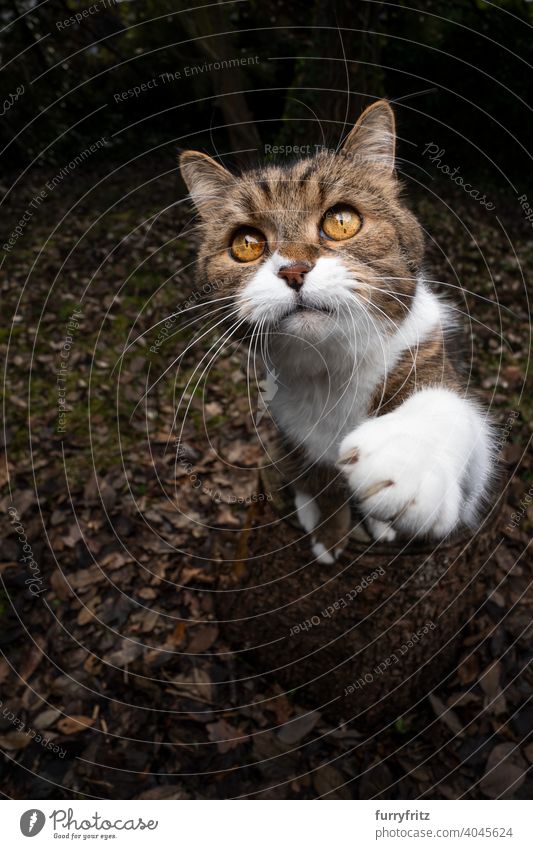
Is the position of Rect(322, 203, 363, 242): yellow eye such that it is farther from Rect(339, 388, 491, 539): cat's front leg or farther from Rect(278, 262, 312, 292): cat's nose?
Rect(339, 388, 491, 539): cat's front leg

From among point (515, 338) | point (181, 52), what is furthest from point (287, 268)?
point (181, 52)

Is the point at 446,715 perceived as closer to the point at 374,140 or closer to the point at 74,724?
the point at 74,724

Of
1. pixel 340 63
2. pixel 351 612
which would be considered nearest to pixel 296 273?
pixel 351 612

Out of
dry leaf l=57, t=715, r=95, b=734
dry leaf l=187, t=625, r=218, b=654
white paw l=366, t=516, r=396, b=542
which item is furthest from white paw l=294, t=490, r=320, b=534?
dry leaf l=57, t=715, r=95, b=734

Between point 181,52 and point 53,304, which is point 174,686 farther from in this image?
point 181,52

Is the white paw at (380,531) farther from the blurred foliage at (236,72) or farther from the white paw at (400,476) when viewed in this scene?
the blurred foliage at (236,72)

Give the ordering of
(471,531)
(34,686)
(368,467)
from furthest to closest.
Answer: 1. (34,686)
2. (471,531)
3. (368,467)
